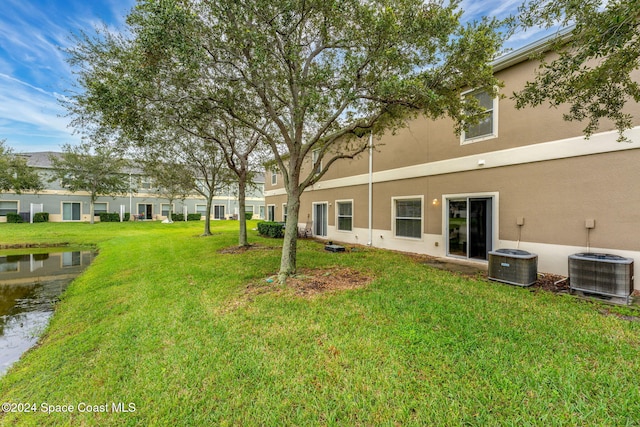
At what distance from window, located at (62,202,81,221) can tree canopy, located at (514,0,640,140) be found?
3748 cm

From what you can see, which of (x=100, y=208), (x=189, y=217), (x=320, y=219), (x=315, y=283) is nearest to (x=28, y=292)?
(x=315, y=283)

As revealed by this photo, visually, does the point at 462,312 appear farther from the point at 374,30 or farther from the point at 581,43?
the point at 374,30

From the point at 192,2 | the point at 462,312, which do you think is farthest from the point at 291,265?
the point at 192,2

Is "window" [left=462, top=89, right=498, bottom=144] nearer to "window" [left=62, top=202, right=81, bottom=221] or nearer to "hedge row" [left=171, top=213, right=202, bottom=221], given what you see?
"hedge row" [left=171, top=213, right=202, bottom=221]

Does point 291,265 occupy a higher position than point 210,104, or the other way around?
point 210,104

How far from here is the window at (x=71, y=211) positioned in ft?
88.0

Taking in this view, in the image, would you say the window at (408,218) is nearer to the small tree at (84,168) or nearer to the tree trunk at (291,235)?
the tree trunk at (291,235)

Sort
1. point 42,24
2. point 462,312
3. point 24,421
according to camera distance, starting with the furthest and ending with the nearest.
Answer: point 42,24
point 462,312
point 24,421

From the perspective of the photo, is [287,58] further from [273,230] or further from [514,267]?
[273,230]

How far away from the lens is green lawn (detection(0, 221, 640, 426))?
7.69ft

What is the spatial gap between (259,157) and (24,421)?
1222cm

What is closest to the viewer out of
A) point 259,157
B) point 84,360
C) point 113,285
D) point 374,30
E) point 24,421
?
point 24,421

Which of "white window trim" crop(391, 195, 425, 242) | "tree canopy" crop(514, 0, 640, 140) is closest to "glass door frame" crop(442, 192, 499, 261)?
"white window trim" crop(391, 195, 425, 242)

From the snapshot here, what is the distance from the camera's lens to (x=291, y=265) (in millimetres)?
6422
